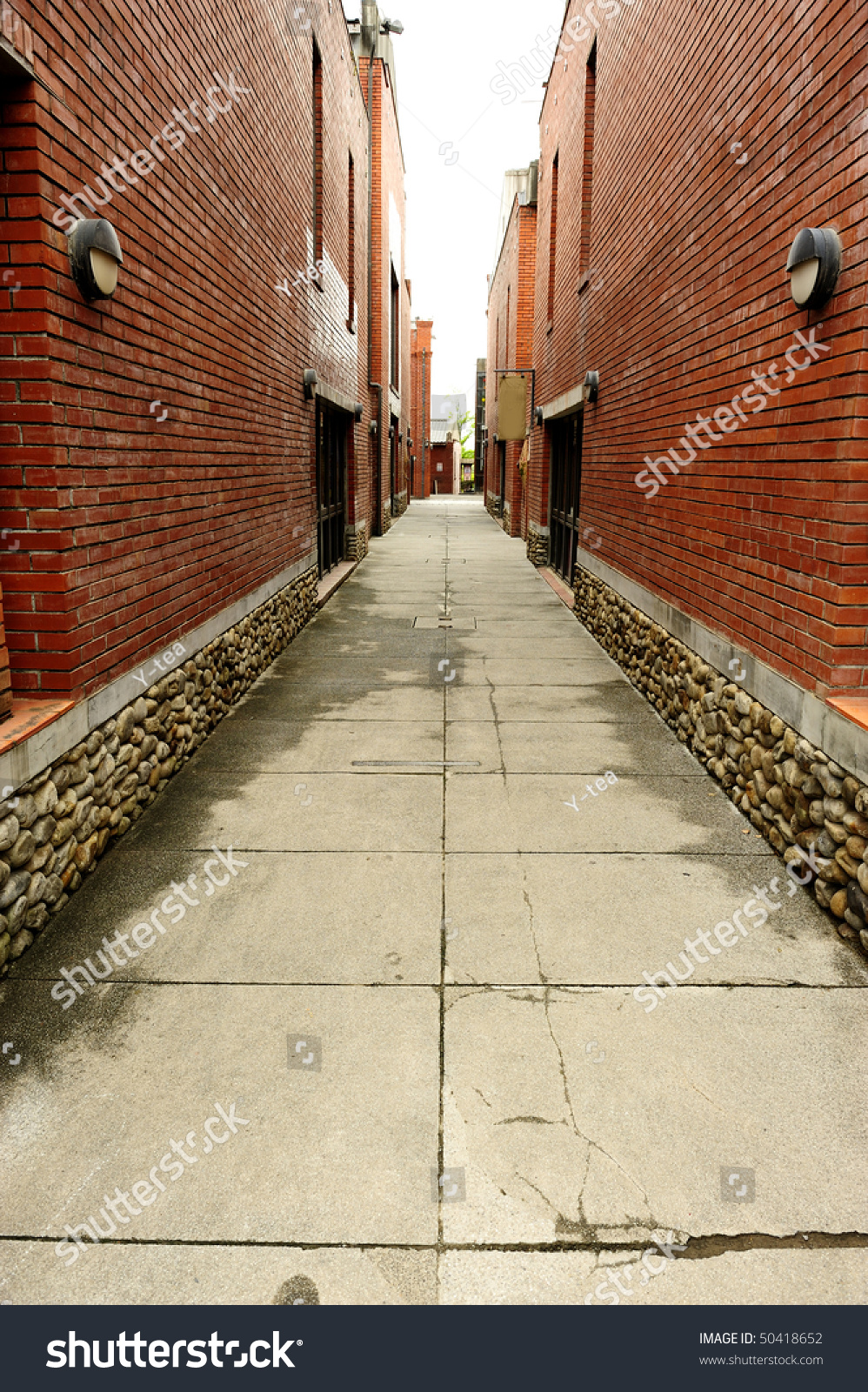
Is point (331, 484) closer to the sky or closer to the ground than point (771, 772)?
closer to the sky

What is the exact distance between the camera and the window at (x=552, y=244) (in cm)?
1426

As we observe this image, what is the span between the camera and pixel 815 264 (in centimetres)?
384

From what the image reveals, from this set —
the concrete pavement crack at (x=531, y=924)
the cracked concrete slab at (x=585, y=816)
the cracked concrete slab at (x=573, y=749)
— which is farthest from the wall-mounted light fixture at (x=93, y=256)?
the cracked concrete slab at (x=573, y=749)

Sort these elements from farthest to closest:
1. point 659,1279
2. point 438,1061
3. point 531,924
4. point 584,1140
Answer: point 531,924
point 438,1061
point 584,1140
point 659,1279

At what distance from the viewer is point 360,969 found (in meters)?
3.46

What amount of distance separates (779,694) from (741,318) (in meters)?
2.15

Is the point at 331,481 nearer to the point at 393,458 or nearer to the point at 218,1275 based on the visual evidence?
the point at 218,1275

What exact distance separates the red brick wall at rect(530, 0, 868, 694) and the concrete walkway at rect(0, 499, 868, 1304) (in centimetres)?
125

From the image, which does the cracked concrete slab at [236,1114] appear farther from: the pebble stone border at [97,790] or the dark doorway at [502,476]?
the dark doorway at [502,476]

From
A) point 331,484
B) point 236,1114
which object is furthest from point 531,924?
point 331,484

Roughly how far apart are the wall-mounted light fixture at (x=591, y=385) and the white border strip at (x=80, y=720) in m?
5.48

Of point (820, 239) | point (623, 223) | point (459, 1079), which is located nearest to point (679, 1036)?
point (459, 1079)

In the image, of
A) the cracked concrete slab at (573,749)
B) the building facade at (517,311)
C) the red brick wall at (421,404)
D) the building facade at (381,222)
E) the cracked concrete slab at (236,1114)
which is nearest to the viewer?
the cracked concrete slab at (236,1114)

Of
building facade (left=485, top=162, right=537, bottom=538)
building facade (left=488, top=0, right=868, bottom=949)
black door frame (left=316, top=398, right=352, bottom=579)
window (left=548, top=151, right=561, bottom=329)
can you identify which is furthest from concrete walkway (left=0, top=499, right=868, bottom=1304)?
building facade (left=485, top=162, right=537, bottom=538)
